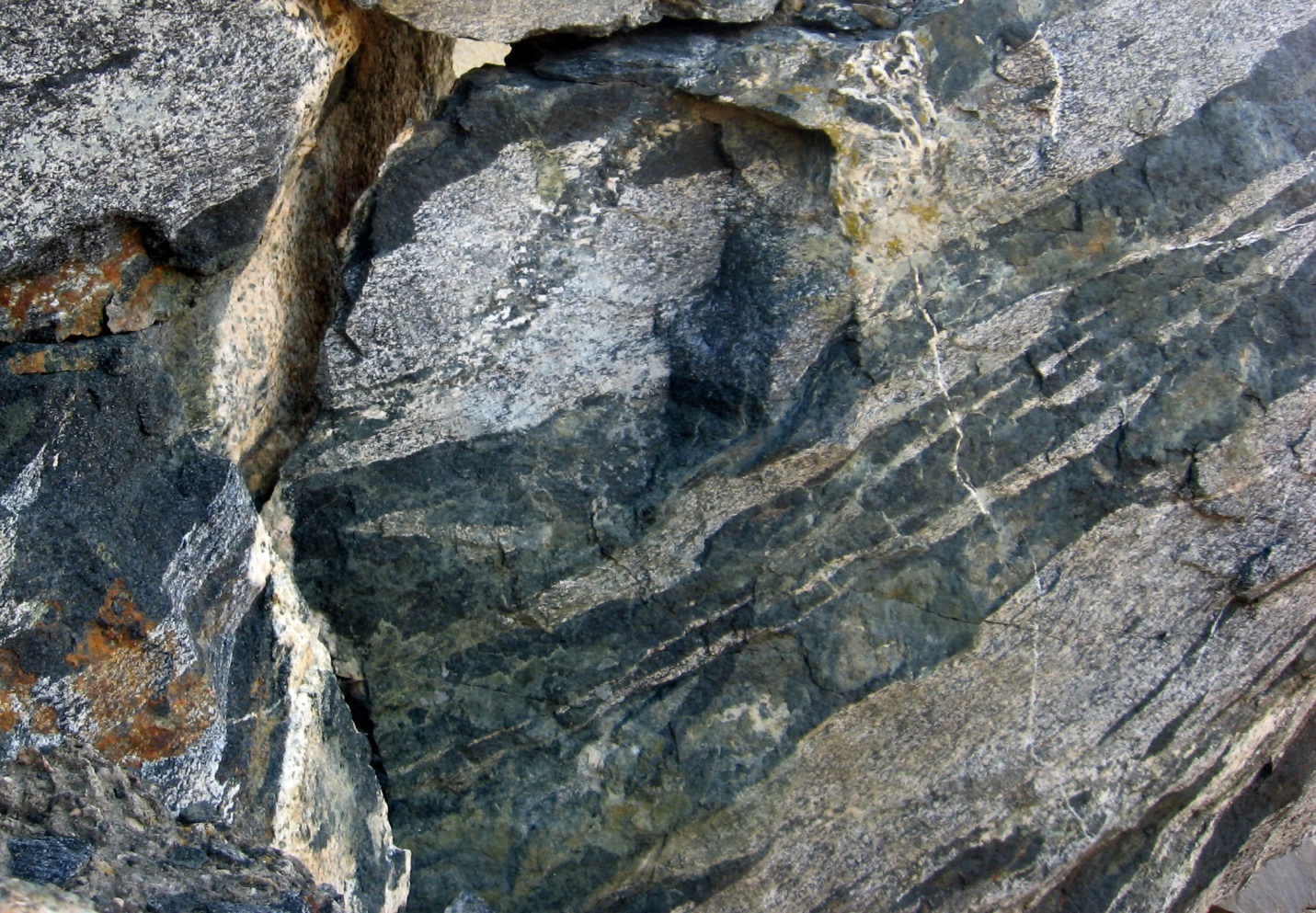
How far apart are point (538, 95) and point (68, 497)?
105 centimetres

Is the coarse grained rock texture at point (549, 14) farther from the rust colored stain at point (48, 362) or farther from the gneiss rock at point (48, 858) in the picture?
the gneiss rock at point (48, 858)

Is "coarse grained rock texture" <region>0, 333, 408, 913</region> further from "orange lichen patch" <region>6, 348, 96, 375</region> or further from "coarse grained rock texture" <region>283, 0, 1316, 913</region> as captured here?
"coarse grained rock texture" <region>283, 0, 1316, 913</region>

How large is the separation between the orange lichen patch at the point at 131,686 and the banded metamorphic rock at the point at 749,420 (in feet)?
0.63

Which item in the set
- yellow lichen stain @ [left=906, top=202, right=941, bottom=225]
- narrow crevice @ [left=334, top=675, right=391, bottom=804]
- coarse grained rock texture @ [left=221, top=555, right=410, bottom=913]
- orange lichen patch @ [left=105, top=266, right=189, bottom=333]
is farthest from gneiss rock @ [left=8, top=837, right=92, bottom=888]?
yellow lichen stain @ [left=906, top=202, right=941, bottom=225]

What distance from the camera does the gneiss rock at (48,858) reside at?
1343 millimetres

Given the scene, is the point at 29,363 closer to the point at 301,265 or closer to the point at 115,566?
the point at 115,566

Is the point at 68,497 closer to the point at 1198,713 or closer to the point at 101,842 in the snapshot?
the point at 101,842

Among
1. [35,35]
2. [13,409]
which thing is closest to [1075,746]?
[13,409]

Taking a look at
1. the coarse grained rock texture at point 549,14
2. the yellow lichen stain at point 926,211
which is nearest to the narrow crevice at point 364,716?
the coarse grained rock texture at point 549,14

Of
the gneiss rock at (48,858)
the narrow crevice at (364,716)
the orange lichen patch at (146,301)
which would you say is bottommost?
the narrow crevice at (364,716)

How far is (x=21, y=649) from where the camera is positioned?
178 cm

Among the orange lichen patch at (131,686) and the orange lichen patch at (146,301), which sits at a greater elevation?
the orange lichen patch at (146,301)

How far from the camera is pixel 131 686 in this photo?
187 cm

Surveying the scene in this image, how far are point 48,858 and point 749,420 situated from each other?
4.31 feet
